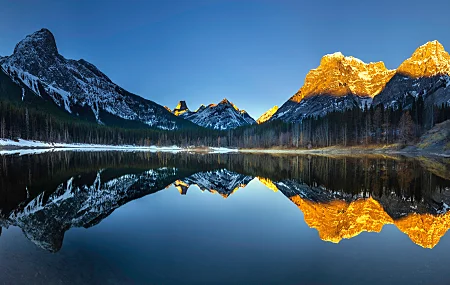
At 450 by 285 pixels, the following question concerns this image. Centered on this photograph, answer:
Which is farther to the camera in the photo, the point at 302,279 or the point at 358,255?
the point at 358,255

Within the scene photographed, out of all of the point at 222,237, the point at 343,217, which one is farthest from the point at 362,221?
the point at 222,237

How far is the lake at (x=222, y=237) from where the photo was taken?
8398 mm

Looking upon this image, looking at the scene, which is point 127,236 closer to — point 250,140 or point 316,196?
point 316,196

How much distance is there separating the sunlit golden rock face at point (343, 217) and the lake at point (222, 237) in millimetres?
55

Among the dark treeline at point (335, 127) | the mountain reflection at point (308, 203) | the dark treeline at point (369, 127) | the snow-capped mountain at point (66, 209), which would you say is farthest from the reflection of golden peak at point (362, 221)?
the dark treeline at point (335, 127)

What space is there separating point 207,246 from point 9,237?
748cm

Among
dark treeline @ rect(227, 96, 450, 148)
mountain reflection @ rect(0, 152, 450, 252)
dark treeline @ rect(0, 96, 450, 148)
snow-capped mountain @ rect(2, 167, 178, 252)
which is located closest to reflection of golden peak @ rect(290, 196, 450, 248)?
mountain reflection @ rect(0, 152, 450, 252)

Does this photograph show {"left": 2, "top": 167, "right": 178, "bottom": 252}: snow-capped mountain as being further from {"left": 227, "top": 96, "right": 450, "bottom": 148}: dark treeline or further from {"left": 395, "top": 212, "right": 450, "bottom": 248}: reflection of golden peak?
{"left": 227, "top": 96, "right": 450, "bottom": 148}: dark treeline

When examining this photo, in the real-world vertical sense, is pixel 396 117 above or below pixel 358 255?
above

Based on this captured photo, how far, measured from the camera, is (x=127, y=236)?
11.9 metres

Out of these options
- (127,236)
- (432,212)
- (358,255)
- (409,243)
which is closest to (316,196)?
(432,212)

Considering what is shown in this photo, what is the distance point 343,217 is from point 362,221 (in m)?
1.03

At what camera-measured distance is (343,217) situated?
15.2m

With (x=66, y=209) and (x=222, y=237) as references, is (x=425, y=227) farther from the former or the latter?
(x=66, y=209)
